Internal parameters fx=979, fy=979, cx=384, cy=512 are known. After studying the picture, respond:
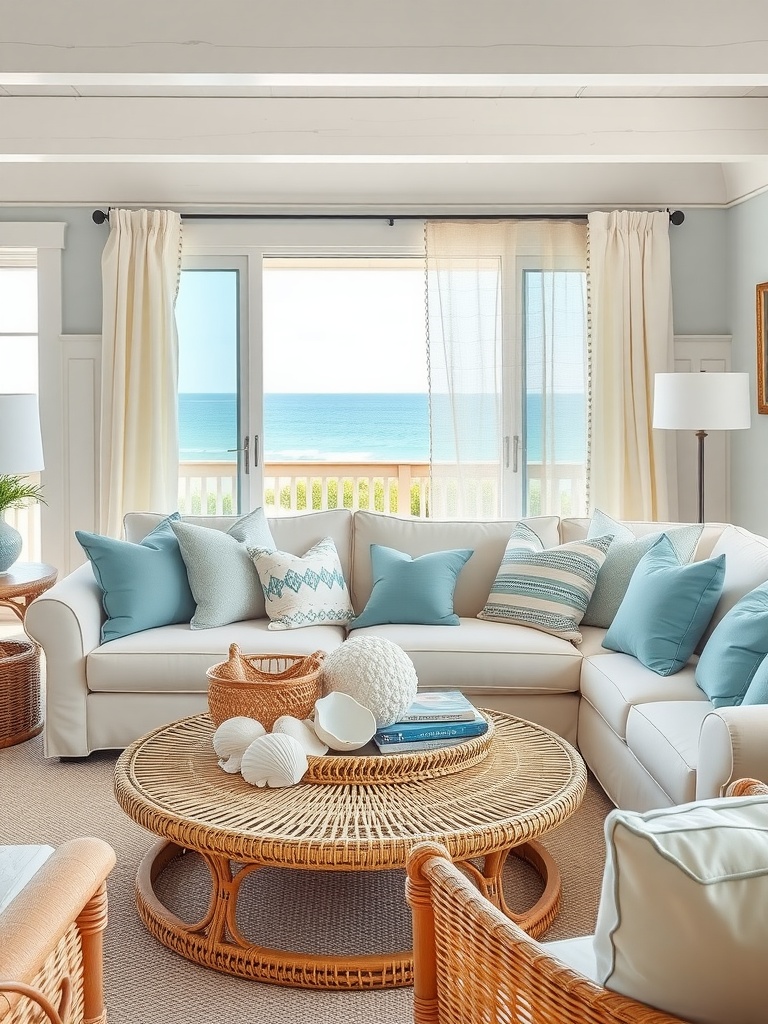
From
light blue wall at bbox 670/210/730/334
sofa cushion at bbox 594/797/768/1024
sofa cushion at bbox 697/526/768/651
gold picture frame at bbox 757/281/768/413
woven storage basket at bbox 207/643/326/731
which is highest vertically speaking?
light blue wall at bbox 670/210/730/334

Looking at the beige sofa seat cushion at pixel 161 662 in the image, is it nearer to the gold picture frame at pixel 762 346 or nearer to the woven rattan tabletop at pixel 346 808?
the woven rattan tabletop at pixel 346 808

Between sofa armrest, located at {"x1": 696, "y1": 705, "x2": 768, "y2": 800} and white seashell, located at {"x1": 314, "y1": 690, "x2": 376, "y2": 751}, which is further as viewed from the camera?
white seashell, located at {"x1": 314, "y1": 690, "x2": 376, "y2": 751}

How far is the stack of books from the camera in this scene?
2.48m

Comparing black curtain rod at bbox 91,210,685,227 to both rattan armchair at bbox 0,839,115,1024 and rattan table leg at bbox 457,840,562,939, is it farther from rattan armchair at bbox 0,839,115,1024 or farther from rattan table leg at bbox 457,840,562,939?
rattan armchair at bbox 0,839,115,1024

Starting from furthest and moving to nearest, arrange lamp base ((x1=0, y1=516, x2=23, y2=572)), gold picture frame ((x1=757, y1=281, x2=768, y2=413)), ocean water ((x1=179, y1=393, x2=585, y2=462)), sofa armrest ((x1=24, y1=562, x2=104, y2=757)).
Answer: ocean water ((x1=179, y1=393, x2=585, y2=462)) < gold picture frame ((x1=757, y1=281, x2=768, y2=413)) < lamp base ((x1=0, y1=516, x2=23, y2=572)) < sofa armrest ((x1=24, y1=562, x2=104, y2=757))

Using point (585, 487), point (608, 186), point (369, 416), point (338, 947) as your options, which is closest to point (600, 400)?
point (585, 487)

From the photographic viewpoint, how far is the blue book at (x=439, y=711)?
256cm

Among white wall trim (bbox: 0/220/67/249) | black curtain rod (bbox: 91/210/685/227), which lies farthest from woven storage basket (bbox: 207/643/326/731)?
white wall trim (bbox: 0/220/67/249)

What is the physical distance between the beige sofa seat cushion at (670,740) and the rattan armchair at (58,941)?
148 cm

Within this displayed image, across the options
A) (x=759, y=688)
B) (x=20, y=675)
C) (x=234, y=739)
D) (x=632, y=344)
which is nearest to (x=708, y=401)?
(x=632, y=344)

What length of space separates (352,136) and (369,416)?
9.70m

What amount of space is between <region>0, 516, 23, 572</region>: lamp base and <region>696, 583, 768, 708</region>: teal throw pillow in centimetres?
270

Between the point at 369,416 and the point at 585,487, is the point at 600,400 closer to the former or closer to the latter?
the point at 585,487

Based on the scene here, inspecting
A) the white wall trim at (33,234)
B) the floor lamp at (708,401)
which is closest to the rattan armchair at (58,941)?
the floor lamp at (708,401)
